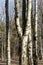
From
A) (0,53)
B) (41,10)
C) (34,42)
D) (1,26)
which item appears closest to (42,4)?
(41,10)

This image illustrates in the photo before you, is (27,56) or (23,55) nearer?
(23,55)

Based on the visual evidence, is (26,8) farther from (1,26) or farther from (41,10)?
(1,26)

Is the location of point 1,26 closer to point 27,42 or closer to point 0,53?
point 0,53

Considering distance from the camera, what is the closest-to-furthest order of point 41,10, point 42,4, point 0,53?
point 42,4 < point 41,10 < point 0,53

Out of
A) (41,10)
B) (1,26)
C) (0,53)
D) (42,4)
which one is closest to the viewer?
(42,4)

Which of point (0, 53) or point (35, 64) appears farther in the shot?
point (0, 53)

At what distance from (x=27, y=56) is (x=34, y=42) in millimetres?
495

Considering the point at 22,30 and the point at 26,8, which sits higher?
the point at 26,8

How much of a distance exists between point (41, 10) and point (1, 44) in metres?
9.27

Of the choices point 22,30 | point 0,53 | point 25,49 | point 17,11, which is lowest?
point 0,53

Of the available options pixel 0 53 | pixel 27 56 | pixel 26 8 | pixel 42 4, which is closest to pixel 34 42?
pixel 27 56

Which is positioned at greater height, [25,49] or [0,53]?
[25,49]

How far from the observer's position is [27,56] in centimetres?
634

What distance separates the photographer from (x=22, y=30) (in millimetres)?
6012
